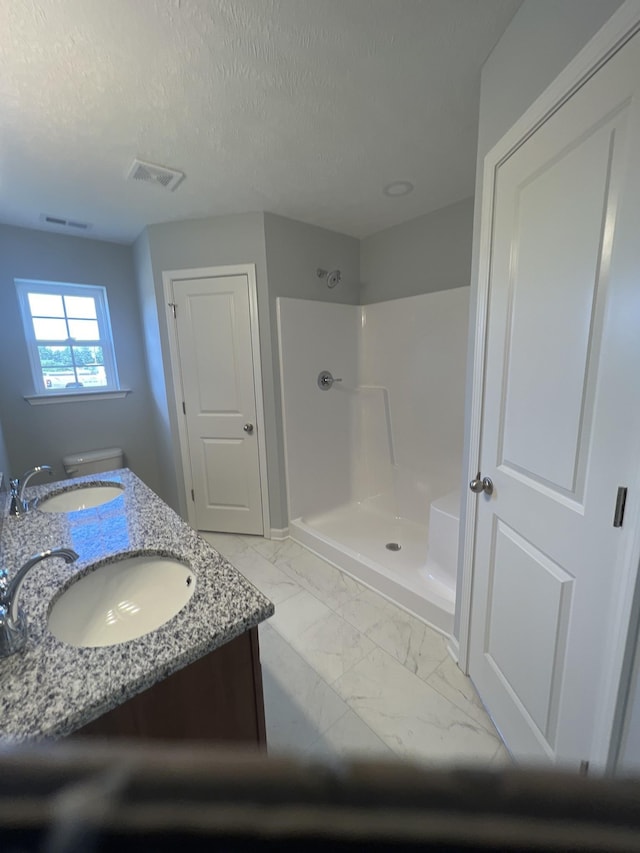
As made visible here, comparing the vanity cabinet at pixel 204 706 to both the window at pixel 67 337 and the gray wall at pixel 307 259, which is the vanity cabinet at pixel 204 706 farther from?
the window at pixel 67 337

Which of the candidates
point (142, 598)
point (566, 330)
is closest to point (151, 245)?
point (142, 598)

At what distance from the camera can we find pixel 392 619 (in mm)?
1770

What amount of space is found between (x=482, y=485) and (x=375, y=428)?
166 centimetres

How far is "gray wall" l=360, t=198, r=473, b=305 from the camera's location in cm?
217

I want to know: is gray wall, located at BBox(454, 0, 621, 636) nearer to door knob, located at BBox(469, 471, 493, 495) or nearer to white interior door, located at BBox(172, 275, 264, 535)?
door knob, located at BBox(469, 471, 493, 495)

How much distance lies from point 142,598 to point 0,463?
1.62 metres

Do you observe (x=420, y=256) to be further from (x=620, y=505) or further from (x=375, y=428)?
(x=620, y=505)

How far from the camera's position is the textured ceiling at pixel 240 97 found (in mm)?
1000

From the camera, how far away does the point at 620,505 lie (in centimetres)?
73

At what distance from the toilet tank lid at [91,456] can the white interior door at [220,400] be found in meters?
0.65

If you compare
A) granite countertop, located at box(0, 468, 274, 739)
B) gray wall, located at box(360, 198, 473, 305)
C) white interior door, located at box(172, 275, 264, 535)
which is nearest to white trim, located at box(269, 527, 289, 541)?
white interior door, located at box(172, 275, 264, 535)

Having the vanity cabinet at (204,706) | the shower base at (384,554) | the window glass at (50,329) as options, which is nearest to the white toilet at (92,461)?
the window glass at (50,329)

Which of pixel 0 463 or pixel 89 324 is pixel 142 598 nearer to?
pixel 0 463

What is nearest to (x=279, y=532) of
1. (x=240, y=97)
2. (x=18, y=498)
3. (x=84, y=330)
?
(x=18, y=498)
